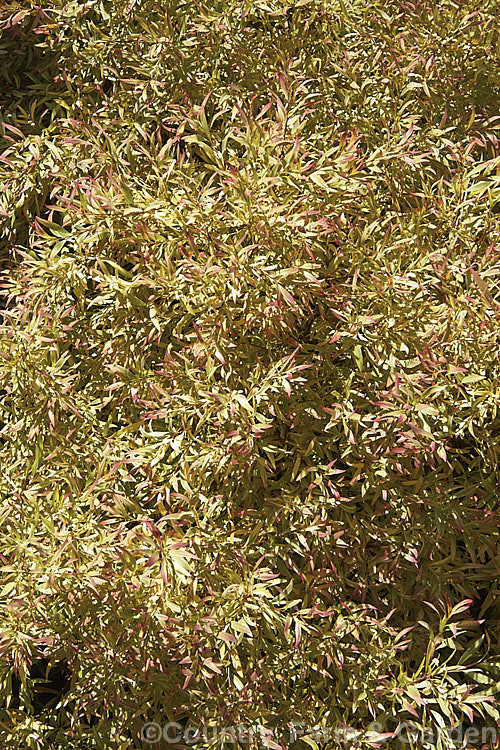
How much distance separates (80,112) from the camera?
2092mm

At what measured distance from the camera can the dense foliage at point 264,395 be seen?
1.68m

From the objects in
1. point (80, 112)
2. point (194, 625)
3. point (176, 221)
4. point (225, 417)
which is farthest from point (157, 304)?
point (194, 625)

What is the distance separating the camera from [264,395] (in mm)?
1674

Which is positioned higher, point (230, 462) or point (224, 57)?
point (224, 57)

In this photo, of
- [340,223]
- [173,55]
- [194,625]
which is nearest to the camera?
[194,625]

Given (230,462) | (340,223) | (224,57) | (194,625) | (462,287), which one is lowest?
(194,625)

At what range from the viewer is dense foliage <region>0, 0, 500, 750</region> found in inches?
66.2

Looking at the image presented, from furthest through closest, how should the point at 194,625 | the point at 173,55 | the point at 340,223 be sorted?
the point at 173,55 < the point at 340,223 < the point at 194,625

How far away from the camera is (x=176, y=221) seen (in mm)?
1829

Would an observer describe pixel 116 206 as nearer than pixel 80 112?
Yes

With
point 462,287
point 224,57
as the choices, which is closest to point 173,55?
point 224,57

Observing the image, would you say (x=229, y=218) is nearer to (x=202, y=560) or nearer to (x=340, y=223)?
(x=340, y=223)

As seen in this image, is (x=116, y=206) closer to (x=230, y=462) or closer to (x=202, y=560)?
(x=230, y=462)

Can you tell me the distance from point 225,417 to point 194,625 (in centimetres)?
44
